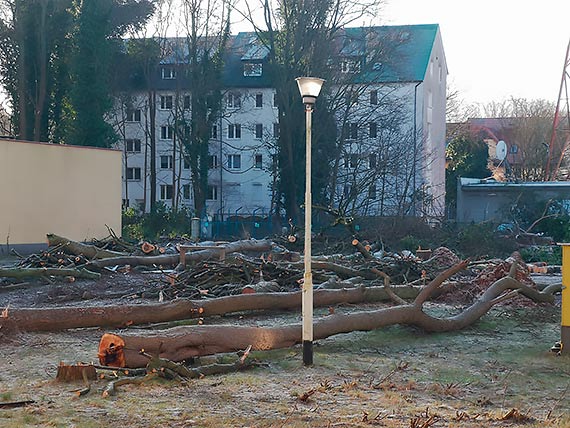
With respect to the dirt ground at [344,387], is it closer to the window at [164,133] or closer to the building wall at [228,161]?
the building wall at [228,161]

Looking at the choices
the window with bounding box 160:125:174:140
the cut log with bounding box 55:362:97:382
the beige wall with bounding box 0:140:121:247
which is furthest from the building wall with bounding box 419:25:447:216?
A: the cut log with bounding box 55:362:97:382

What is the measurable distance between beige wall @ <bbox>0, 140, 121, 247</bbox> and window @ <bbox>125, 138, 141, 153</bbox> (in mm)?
22596

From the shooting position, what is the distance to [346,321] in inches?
444

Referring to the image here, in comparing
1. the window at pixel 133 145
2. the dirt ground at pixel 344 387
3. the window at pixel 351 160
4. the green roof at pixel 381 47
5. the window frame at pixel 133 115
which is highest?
the green roof at pixel 381 47

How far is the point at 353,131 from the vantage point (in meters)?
41.4

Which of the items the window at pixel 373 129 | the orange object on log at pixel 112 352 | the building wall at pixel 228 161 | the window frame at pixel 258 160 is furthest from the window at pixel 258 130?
the orange object on log at pixel 112 352

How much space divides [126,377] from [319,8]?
32.7 metres

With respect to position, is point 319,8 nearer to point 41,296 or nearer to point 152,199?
point 152,199

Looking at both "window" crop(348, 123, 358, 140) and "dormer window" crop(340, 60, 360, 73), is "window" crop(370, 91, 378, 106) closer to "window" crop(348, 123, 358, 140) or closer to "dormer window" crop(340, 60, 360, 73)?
"window" crop(348, 123, 358, 140)

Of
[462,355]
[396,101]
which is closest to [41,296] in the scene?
[462,355]

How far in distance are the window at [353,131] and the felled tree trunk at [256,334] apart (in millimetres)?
28029

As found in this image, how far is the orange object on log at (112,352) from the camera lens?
8898mm

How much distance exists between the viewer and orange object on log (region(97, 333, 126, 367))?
29.2 feet

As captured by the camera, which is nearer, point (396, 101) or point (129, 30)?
point (396, 101)
